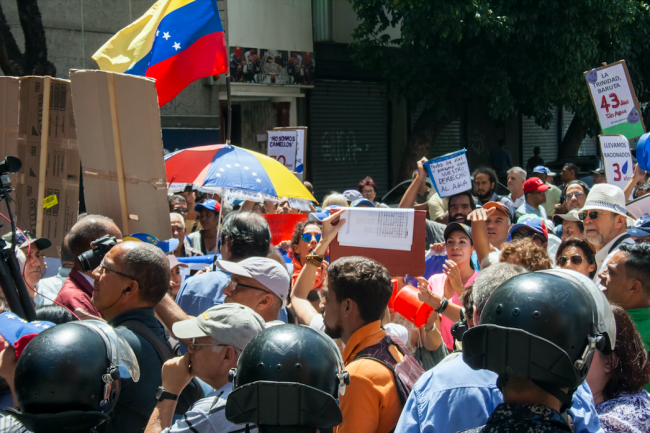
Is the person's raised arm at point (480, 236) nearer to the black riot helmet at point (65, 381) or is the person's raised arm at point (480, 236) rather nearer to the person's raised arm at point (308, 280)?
the person's raised arm at point (308, 280)

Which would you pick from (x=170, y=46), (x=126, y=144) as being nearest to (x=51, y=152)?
(x=126, y=144)

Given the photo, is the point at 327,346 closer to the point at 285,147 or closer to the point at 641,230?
the point at 641,230

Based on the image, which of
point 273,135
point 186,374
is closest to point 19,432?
point 186,374

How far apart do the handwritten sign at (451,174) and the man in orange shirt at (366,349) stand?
3519 mm

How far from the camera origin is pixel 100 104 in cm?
414

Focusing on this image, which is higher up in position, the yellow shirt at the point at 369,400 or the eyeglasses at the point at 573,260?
the eyeglasses at the point at 573,260

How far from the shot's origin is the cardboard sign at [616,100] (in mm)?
7230

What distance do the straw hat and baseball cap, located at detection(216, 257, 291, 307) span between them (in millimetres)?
2822

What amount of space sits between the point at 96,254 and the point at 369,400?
173 centimetres

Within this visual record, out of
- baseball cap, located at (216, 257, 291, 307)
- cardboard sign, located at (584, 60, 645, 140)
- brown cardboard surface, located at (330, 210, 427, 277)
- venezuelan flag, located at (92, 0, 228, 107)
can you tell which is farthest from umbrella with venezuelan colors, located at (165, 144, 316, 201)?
cardboard sign, located at (584, 60, 645, 140)

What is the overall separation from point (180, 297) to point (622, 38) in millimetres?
15412

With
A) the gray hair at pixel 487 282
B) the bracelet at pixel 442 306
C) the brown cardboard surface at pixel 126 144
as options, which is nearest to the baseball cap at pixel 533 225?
the bracelet at pixel 442 306

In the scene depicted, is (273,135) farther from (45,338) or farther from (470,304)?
(45,338)

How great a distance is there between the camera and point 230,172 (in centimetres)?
550
